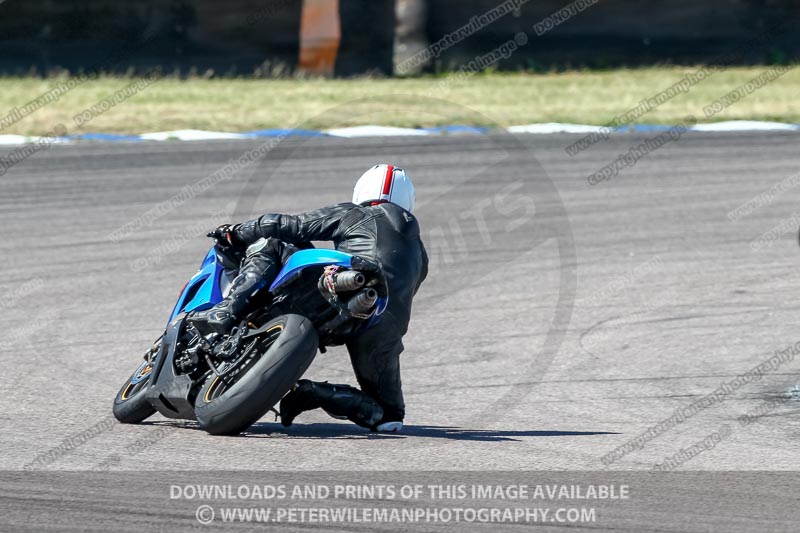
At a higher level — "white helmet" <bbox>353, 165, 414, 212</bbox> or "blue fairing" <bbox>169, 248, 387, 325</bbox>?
"white helmet" <bbox>353, 165, 414, 212</bbox>

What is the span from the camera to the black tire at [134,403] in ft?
A: 20.9

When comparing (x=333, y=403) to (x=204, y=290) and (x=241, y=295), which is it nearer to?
(x=241, y=295)

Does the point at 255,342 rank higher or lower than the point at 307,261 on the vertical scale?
lower

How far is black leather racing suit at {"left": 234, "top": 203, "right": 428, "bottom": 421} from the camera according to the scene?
6.16 metres

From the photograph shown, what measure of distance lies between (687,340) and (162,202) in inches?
257

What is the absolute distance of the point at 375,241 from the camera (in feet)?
20.2

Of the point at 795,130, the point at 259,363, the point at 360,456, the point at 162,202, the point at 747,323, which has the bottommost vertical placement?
Result: the point at 795,130

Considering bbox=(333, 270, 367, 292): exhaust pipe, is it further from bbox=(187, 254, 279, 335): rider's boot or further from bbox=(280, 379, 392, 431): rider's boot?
bbox=(280, 379, 392, 431): rider's boot

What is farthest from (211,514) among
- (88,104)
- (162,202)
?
(88,104)

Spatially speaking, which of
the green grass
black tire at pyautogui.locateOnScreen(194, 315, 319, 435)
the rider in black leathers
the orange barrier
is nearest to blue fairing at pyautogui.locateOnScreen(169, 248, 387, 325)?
the rider in black leathers

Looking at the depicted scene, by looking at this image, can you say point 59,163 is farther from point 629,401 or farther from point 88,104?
point 629,401

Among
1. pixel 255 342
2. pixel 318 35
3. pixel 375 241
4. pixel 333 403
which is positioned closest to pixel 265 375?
pixel 255 342

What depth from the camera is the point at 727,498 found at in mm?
5188

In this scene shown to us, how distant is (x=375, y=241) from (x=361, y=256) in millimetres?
117
